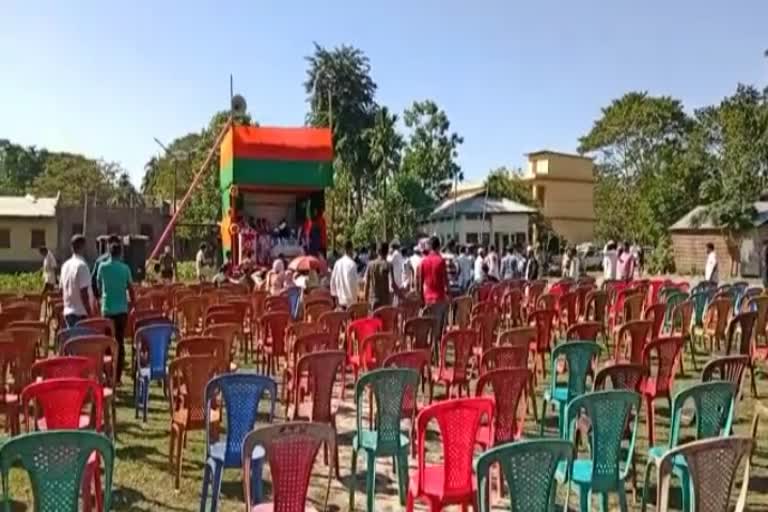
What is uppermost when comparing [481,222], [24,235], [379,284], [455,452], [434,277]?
[481,222]

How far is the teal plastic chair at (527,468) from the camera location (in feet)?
10.7

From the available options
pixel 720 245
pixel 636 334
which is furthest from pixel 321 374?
pixel 720 245

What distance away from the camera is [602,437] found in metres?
4.39

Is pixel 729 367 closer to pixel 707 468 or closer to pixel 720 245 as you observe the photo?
pixel 707 468

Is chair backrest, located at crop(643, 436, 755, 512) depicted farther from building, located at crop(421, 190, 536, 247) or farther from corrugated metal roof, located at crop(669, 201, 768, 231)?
building, located at crop(421, 190, 536, 247)

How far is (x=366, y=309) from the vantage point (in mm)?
10281

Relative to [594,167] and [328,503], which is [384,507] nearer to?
[328,503]

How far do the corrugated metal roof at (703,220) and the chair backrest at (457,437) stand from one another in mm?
31576

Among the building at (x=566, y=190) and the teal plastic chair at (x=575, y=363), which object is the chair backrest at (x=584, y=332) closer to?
the teal plastic chair at (x=575, y=363)

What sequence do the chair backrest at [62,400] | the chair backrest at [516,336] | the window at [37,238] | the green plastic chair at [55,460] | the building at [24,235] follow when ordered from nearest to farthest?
the green plastic chair at [55,460] < the chair backrest at [62,400] < the chair backrest at [516,336] < the building at [24,235] < the window at [37,238]

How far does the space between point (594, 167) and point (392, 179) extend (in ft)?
76.9

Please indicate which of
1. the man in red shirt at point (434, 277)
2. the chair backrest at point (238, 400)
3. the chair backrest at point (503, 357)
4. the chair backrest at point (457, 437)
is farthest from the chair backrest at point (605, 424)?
the man in red shirt at point (434, 277)

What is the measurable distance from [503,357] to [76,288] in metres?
4.91

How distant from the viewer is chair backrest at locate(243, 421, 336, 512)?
12.1ft
